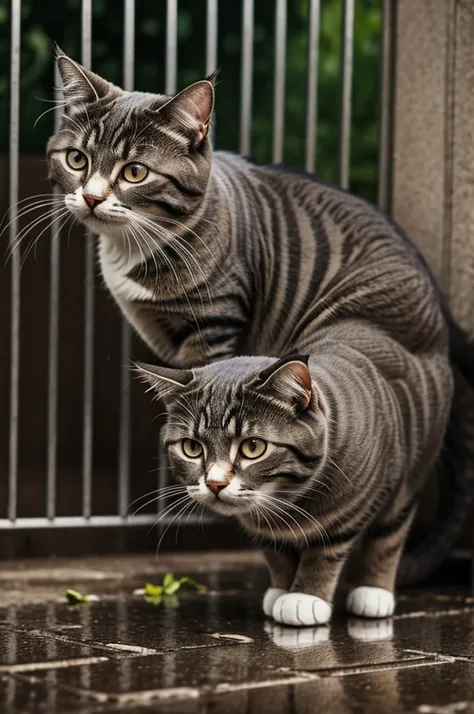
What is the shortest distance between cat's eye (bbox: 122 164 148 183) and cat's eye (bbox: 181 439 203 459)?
0.67 m

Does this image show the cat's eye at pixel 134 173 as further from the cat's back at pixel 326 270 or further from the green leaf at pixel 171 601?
the green leaf at pixel 171 601

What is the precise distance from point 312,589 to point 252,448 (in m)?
0.44

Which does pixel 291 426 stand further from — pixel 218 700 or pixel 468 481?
pixel 468 481

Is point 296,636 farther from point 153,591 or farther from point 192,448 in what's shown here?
point 153,591

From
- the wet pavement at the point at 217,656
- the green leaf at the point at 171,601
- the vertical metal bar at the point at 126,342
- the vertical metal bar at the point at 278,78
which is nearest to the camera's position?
the wet pavement at the point at 217,656

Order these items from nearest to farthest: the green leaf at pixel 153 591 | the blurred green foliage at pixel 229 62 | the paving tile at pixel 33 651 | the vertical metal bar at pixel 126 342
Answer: the paving tile at pixel 33 651 → the green leaf at pixel 153 591 → the vertical metal bar at pixel 126 342 → the blurred green foliage at pixel 229 62

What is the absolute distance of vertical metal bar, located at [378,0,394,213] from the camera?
353cm

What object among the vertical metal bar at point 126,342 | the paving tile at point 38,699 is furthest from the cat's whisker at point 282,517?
the vertical metal bar at point 126,342

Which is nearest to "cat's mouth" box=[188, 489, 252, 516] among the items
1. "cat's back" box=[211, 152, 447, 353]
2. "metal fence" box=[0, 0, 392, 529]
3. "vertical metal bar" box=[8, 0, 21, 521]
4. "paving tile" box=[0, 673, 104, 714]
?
"paving tile" box=[0, 673, 104, 714]

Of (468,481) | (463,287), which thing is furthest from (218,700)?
(463,287)

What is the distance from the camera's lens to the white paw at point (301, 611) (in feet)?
8.37

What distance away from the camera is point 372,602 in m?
2.77

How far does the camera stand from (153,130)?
2701 millimetres

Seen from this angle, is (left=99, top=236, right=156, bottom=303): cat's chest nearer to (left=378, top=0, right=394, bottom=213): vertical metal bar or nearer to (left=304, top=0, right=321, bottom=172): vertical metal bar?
(left=304, top=0, right=321, bottom=172): vertical metal bar
